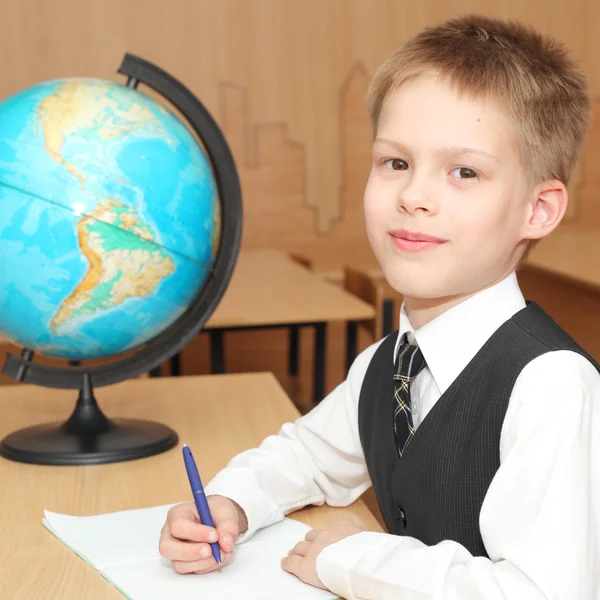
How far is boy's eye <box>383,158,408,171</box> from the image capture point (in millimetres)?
1122

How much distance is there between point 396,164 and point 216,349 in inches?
91.9

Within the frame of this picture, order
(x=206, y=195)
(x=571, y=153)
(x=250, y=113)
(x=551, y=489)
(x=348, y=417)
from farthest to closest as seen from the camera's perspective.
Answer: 1. (x=250, y=113)
2. (x=206, y=195)
3. (x=348, y=417)
4. (x=571, y=153)
5. (x=551, y=489)

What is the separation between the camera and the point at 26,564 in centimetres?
110

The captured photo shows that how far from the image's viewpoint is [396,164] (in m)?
1.13

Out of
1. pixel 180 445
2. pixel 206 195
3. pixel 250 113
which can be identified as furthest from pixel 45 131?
pixel 250 113

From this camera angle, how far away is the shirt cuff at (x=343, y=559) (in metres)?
1.01

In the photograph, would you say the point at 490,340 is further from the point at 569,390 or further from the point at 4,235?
the point at 4,235

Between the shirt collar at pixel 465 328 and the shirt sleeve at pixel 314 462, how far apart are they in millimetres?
237

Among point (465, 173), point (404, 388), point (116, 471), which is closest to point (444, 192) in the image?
point (465, 173)

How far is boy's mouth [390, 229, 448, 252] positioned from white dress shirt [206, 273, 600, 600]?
103 millimetres

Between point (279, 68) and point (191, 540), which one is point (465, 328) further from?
point (279, 68)

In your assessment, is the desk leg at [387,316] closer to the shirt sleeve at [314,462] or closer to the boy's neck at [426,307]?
the shirt sleeve at [314,462]

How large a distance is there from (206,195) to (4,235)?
331 millimetres

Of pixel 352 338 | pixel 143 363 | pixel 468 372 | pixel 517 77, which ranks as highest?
pixel 517 77
